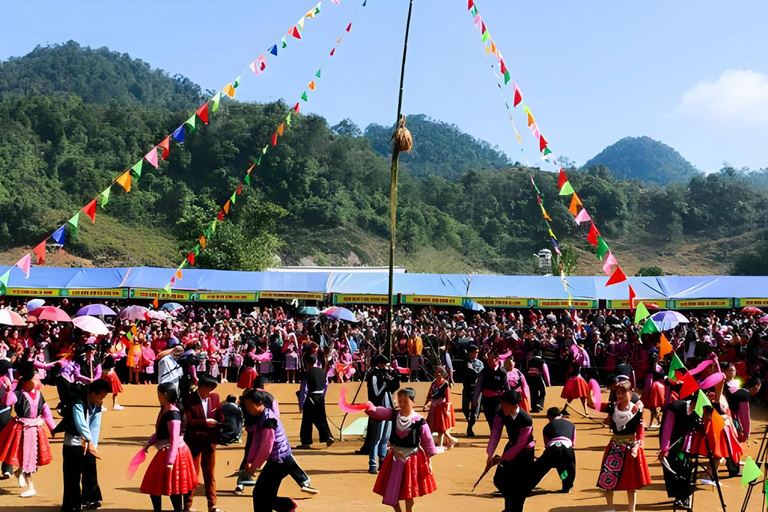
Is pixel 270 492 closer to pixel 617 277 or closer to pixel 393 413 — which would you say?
pixel 393 413

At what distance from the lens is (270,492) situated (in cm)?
808

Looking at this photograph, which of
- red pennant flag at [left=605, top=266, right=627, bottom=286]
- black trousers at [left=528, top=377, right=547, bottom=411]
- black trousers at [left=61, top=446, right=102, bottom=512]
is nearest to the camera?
black trousers at [left=61, top=446, right=102, bottom=512]

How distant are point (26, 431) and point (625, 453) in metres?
6.95

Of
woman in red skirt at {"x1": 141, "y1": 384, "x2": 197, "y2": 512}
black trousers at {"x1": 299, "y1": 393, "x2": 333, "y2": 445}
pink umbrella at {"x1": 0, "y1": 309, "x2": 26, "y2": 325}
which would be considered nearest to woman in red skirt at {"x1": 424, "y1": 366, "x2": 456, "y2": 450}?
black trousers at {"x1": 299, "y1": 393, "x2": 333, "y2": 445}

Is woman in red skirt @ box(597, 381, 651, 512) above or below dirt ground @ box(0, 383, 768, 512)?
above

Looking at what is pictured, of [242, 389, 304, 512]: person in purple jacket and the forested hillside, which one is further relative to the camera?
the forested hillside

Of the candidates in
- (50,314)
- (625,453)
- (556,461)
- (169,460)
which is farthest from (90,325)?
(625,453)

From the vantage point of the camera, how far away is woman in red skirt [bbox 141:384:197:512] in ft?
26.9

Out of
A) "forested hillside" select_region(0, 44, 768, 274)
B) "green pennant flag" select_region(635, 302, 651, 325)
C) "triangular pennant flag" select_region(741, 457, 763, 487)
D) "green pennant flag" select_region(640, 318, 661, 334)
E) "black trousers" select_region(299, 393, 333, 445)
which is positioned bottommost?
"black trousers" select_region(299, 393, 333, 445)

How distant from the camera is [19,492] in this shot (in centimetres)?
1020

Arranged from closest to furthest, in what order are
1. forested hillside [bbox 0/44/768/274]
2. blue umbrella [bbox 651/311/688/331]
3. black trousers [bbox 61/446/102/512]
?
black trousers [bbox 61/446/102/512] < blue umbrella [bbox 651/311/688/331] < forested hillside [bbox 0/44/768/274]

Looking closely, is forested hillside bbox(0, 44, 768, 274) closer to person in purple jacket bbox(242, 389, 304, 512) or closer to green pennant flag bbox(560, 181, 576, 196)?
green pennant flag bbox(560, 181, 576, 196)

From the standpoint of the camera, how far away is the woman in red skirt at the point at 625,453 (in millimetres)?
9109

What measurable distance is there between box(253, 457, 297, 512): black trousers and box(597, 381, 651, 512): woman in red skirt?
11.7ft
